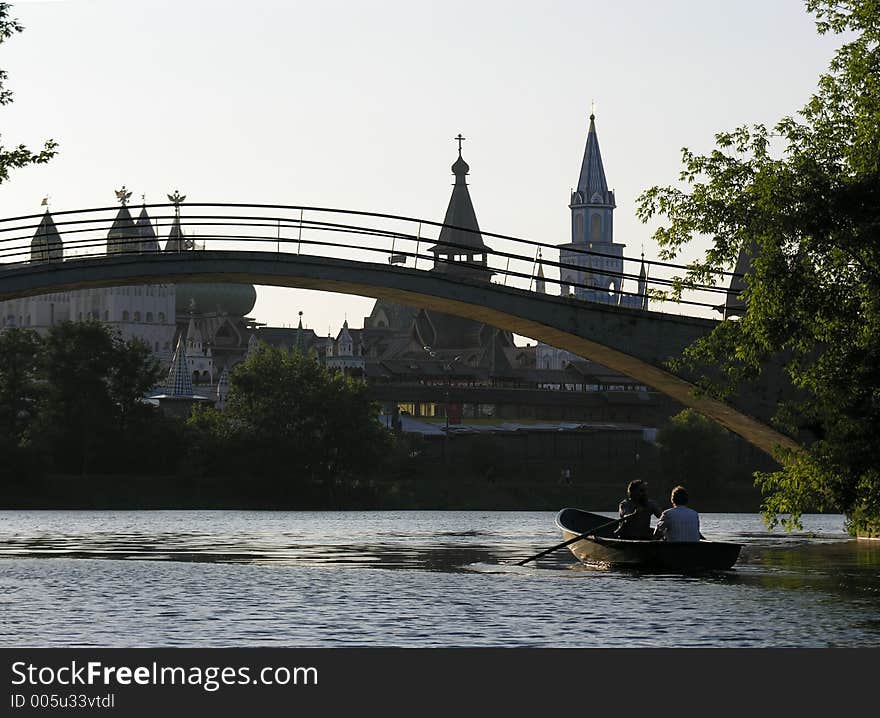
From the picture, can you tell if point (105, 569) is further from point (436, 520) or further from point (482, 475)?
point (482, 475)

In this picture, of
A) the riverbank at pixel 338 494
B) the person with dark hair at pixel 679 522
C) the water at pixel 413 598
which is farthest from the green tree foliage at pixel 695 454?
the person with dark hair at pixel 679 522

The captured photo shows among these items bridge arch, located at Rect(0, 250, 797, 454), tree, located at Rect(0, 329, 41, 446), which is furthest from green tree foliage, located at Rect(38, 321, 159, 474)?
bridge arch, located at Rect(0, 250, 797, 454)

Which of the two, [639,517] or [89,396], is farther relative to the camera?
[89,396]

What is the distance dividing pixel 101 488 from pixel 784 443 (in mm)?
69420

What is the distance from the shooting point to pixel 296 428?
118 m

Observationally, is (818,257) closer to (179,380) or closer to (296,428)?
(296,428)

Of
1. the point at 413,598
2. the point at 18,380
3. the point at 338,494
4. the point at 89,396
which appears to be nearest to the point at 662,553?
the point at 413,598

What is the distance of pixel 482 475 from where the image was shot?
13662cm

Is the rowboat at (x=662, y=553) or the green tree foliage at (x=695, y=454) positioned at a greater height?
the green tree foliage at (x=695, y=454)

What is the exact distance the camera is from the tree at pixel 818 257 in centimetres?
3350

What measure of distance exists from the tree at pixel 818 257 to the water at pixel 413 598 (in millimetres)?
2487

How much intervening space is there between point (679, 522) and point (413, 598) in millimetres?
6420

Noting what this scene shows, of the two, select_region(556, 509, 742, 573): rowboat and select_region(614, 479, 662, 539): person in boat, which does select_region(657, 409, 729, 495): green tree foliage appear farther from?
select_region(614, 479, 662, 539): person in boat

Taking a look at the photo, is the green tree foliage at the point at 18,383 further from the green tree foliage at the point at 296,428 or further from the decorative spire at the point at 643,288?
the decorative spire at the point at 643,288
